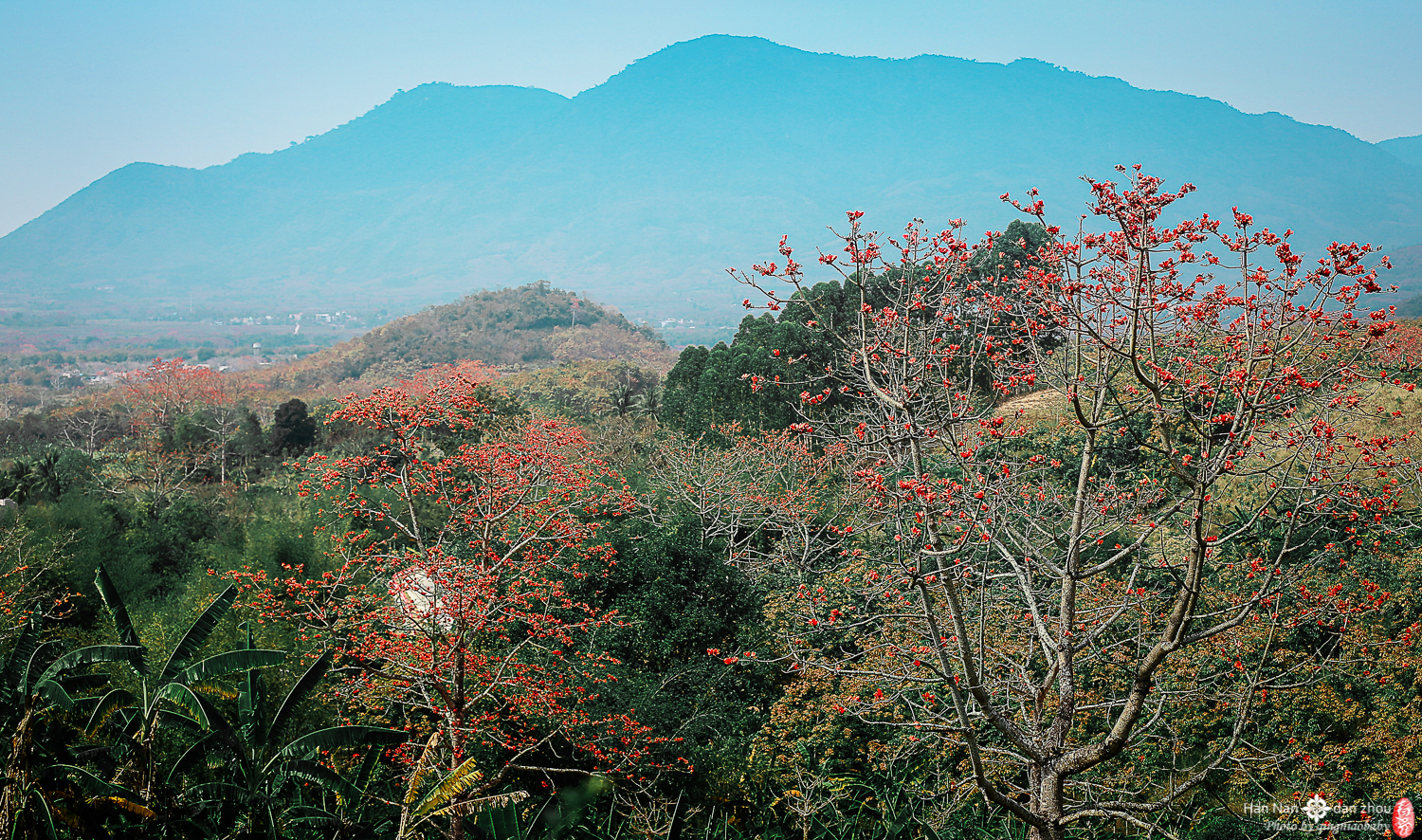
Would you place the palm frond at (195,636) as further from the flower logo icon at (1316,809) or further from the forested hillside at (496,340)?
the forested hillside at (496,340)

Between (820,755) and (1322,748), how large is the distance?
5.51 meters

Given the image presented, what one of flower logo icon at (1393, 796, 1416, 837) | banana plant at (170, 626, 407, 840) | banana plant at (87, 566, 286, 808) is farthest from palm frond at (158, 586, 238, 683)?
flower logo icon at (1393, 796, 1416, 837)

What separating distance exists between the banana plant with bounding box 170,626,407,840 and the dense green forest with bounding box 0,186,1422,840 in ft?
0.15

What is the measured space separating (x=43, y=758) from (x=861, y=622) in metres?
6.39

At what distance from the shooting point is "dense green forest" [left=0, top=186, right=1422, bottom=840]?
5.23 m

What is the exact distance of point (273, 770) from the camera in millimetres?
5949

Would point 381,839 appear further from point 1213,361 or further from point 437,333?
point 437,333

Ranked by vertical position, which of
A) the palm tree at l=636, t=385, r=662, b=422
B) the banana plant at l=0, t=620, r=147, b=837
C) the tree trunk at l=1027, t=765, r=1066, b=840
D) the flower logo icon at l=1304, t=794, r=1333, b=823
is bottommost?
the palm tree at l=636, t=385, r=662, b=422

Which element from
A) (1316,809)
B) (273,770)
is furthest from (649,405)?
(1316,809)

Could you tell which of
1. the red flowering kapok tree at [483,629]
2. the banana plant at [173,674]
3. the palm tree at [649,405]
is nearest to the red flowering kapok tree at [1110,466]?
the red flowering kapok tree at [483,629]

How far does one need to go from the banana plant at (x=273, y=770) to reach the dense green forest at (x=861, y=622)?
4 centimetres

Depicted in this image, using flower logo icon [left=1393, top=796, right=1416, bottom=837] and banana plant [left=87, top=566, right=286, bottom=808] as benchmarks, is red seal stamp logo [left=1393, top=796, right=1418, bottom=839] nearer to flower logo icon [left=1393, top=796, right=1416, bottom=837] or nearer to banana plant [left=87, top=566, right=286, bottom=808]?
flower logo icon [left=1393, top=796, right=1416, bottom=837]

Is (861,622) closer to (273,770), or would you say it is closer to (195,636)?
(273,770)

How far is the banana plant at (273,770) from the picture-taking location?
219 inches
